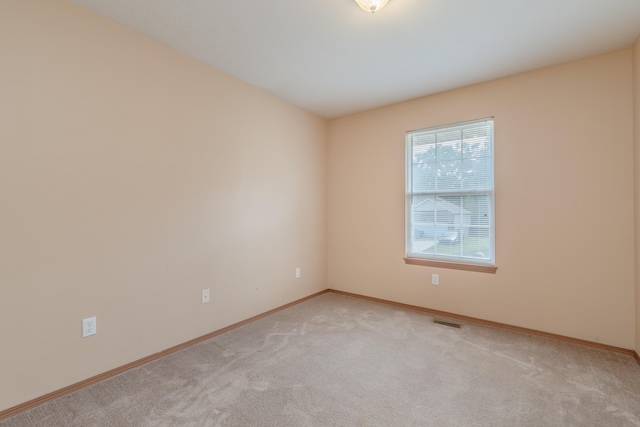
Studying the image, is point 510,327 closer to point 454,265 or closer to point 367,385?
point 454,265

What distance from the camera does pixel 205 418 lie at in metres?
1.65

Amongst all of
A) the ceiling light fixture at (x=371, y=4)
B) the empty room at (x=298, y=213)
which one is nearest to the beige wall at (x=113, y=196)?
the empty room at (x=298, y=213)

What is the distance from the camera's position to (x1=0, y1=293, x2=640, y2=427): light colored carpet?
166 cm

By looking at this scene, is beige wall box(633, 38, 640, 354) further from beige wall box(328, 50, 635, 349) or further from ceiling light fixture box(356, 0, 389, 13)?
ceiling light fixture box(356, 0, 389, 13)

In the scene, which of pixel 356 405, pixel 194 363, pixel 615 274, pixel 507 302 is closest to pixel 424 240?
pixel 507 302

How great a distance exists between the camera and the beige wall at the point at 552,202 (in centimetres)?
A: 244

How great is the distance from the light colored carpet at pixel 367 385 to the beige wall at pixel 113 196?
312 mm

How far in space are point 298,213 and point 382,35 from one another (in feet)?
7.33

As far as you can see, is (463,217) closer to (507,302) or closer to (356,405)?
(507,302)

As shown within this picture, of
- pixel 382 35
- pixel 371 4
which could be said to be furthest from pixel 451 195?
pixel 371 4

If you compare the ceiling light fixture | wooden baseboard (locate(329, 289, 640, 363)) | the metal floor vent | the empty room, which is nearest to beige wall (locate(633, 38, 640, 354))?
the empty room

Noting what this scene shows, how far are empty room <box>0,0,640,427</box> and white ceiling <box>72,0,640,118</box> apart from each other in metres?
0.02

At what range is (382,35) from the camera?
2.26 m

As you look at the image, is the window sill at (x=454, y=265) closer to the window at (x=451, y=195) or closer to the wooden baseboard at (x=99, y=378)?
the window at (x=451, y=195)
